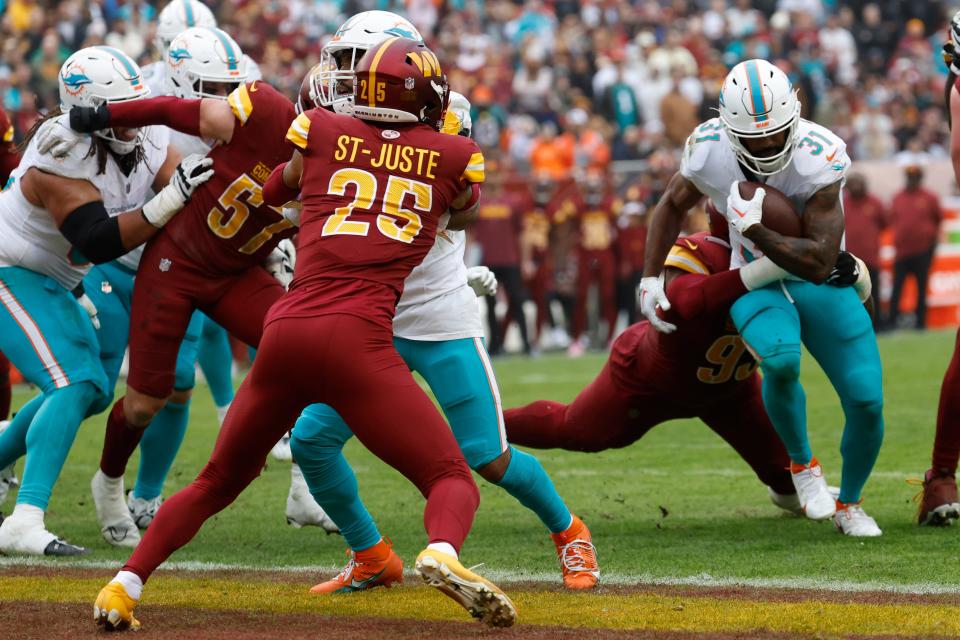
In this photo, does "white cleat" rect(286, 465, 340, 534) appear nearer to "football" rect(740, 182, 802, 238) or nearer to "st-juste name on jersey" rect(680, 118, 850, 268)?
"st-juste name on jersey" rect(680, 118, 850, 268)

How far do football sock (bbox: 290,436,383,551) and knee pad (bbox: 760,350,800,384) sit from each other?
5.18ft

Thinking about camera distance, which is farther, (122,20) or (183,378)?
(122,20)

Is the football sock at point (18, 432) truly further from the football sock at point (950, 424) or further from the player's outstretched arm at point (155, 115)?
the football sock at point (950, 424)

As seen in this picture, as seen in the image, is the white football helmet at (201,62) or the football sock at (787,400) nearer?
the football sock at (787,400)

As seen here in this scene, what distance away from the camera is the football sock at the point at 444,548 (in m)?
3.69

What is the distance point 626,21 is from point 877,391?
15.2 m

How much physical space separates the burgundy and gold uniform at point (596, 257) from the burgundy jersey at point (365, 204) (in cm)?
1173

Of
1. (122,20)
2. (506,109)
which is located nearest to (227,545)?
(122,20)

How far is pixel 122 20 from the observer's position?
15453mm

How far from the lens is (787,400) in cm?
531

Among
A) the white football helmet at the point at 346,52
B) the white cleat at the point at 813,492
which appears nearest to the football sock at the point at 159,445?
the white football helmet at the point at 346,52

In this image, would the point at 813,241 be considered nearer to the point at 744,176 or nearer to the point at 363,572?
the point at 744,176

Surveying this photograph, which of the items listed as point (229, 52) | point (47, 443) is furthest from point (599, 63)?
point (47, 443)

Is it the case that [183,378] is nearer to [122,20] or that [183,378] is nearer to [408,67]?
[408,67]
